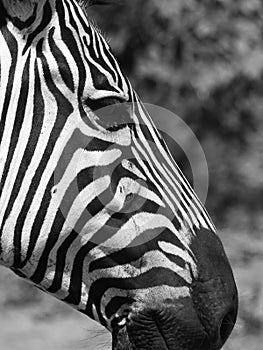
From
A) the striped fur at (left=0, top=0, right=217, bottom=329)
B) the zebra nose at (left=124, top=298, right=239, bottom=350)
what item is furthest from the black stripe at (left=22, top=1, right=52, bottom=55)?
Result: the zebra nose at (left=124, top=298, right=239, bottom=350)

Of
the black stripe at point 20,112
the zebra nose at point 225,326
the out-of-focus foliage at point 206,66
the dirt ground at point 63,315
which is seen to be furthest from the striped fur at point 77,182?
the out-of-focus foliage at point 206,66

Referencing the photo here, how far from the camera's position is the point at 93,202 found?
3141 millimetres

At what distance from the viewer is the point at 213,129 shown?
9758 millimetres

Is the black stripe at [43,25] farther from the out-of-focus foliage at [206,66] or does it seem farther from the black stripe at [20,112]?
the out-of-focus foliage at [206,66]

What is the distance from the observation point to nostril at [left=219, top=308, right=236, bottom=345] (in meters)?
3.21

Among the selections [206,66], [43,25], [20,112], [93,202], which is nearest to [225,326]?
[93,202]

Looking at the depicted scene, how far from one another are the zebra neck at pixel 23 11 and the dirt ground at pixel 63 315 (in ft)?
12.8

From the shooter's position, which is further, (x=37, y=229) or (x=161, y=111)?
(x=161, y=111)

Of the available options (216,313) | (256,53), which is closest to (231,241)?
(256,53)

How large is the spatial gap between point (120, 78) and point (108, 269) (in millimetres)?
611

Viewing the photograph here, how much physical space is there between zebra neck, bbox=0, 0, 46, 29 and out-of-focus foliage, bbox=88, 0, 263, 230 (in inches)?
218

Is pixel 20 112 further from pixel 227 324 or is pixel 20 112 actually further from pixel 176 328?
pixel 227 324

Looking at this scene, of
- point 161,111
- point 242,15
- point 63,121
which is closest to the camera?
point 63,121

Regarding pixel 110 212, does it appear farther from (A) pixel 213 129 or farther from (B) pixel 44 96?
(A) pixel 213 129
